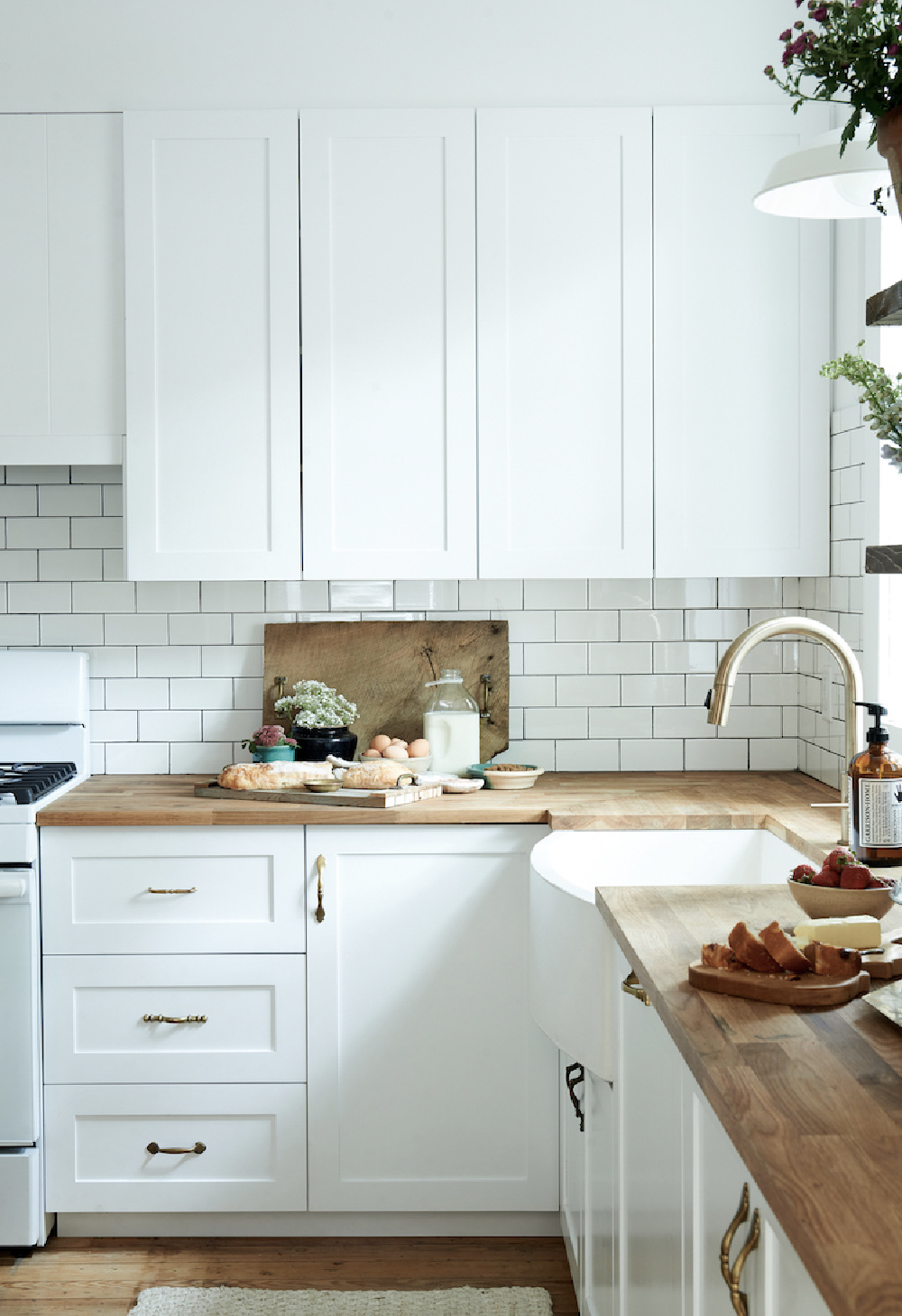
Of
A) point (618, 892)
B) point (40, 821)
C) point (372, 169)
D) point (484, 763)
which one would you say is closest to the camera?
point (618, 892)

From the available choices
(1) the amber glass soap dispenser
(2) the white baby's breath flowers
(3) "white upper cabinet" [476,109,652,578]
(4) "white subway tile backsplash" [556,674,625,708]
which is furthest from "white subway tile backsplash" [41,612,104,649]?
(1) the amber glass soap dispenser

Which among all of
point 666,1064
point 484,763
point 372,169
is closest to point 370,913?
point 484,763

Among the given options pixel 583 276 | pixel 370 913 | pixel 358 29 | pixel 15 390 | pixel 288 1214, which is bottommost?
pixel 288 1214

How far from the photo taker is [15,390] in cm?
287

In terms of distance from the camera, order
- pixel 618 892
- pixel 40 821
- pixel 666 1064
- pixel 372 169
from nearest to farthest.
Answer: pixel 666 1064 → pixel 618 892 → pixel 40 821 → pixel 372 169

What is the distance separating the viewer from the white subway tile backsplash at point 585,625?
3217 millimetres

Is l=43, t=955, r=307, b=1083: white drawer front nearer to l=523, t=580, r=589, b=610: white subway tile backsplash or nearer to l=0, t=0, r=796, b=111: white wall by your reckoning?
l=523, t=580, r=589, b=610: white subway tile backsplash

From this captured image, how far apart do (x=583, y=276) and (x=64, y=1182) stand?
2394mm

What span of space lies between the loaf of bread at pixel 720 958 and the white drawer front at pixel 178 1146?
1.56 meters

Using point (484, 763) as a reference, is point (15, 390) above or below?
above

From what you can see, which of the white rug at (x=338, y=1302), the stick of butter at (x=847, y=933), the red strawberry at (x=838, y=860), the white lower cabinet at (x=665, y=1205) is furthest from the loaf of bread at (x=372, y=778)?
the stick of butter at (x=847, y=933)

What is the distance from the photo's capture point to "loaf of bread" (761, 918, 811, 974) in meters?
1.37

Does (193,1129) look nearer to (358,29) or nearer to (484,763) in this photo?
(484,763)

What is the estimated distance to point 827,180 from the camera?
168 cm
